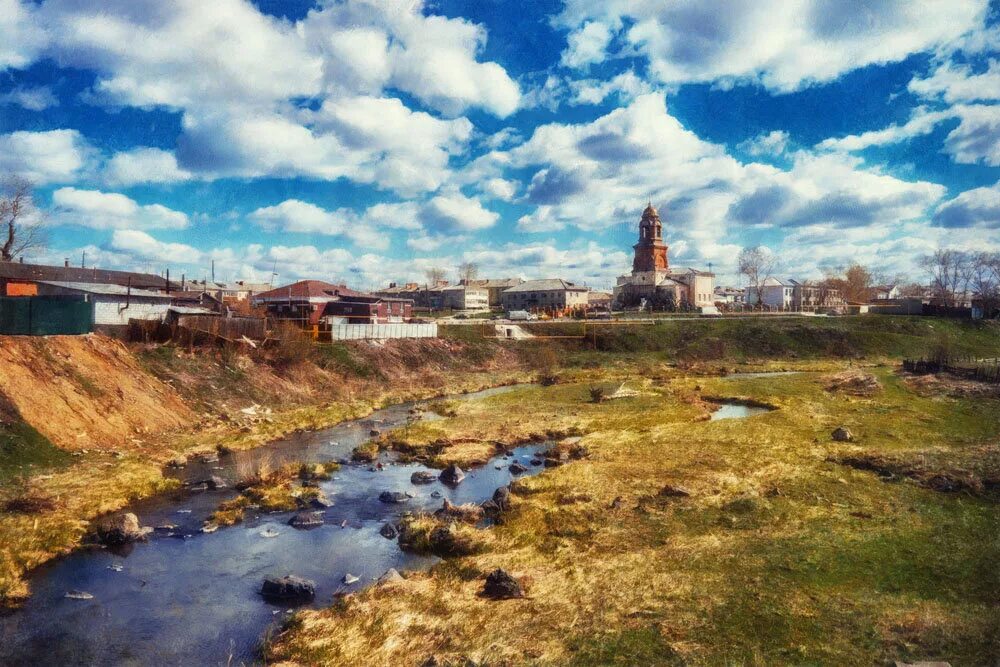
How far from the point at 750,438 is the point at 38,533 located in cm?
3025

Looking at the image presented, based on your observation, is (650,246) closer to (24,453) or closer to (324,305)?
(324,305)

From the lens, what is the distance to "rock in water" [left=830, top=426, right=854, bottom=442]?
3096 centimetres

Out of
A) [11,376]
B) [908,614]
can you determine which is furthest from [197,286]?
[908,614]

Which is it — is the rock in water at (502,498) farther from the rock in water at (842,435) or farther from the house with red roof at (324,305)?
the house with red roof at (324,305)

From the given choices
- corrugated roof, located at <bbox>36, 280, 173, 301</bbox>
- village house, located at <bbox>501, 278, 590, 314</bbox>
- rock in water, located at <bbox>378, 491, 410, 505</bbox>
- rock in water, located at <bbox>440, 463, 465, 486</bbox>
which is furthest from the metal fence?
village house, located at <bbox>501, 278, 590, 314</bbox>

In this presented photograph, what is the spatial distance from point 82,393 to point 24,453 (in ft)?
21.9

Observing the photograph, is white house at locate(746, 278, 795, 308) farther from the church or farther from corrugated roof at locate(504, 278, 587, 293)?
corrugated roof at locate(504, 278, 587, 293)

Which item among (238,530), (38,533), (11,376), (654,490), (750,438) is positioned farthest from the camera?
(750,438)

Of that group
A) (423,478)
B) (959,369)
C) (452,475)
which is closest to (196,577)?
(423,478)

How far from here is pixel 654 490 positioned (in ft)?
76.6

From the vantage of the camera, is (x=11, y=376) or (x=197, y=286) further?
(x=197, y=286)

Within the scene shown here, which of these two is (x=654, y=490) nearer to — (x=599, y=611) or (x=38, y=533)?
(x=599, y=611)

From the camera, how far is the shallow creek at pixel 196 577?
43.5ft

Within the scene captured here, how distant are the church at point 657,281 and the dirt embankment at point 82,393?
9699 cm
